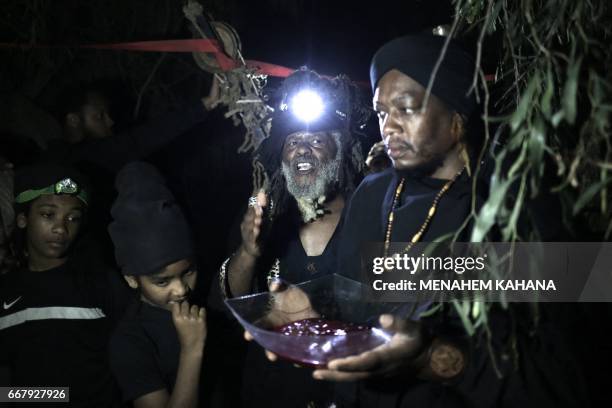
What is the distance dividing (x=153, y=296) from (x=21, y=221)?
1159 millimetres

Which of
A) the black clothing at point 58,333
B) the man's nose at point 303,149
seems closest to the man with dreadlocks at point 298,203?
the man's nose at point 303,149

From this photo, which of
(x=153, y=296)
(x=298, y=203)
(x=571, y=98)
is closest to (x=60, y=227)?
(x=153, y=296)

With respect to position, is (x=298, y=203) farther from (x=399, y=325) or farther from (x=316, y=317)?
(x=399, y=325)

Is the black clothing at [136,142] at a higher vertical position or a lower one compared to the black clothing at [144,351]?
higher

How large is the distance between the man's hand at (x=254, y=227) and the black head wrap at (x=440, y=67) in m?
1.07

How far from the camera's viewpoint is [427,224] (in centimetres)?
220

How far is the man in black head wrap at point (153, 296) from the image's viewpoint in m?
2.63

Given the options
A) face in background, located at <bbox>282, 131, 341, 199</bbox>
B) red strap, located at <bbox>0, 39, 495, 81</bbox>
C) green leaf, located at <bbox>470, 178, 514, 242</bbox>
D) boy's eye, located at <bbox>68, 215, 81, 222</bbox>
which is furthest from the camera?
red strap, located at <bbox>0, 39, 495, 81</bbox>

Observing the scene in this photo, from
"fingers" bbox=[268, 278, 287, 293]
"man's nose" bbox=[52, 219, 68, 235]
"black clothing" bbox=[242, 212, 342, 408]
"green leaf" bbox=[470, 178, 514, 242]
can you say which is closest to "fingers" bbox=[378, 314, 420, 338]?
"green leaf" bbox=[470, 178, 514, 242]

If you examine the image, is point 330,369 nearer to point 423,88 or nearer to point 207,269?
point 423,88

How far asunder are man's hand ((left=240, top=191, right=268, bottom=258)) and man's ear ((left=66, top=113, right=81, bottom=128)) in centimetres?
251

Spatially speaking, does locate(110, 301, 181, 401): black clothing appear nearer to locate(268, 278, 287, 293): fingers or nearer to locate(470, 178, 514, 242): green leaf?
locate(268, 278, 287, 293): fingers

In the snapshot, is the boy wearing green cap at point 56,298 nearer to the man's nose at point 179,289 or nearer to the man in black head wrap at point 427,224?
the man's nose at point 179,289

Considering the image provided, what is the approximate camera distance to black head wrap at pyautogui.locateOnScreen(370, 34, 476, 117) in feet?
6.98
